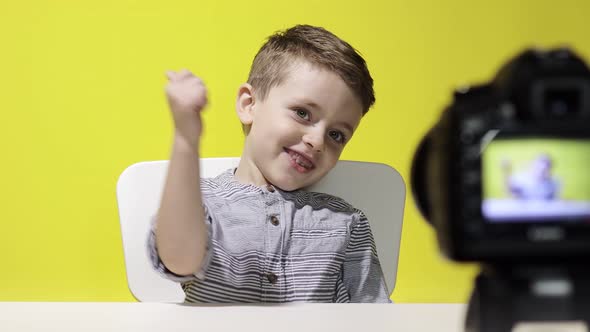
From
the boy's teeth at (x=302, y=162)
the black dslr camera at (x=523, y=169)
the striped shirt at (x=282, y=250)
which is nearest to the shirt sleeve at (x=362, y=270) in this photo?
the striped shirt at (x=282, y=250)

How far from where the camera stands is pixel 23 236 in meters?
1.64

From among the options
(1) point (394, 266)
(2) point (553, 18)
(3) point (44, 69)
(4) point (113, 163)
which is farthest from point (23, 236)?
(2) point (553, 18)

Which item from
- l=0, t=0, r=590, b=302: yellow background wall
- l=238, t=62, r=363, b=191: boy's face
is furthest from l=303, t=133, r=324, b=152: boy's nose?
l=0, t=0, r=590, b=302: yellow background wall

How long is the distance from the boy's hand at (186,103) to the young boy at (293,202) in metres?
0.26

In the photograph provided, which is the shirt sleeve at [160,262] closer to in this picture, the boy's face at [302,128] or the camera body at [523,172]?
the boy's face at [302,128]

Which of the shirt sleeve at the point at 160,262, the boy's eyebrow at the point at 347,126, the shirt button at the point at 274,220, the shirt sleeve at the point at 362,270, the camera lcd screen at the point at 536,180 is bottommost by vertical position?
the shirt sleeve at the point at 362,270

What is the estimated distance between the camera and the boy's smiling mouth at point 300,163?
0.96 metres

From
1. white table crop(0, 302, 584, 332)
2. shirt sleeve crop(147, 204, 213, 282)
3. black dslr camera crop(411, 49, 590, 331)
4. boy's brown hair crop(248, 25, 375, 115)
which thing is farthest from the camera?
boy's brown hair crop(248, 25, 375, 115)

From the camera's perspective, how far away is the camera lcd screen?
15.9 inches

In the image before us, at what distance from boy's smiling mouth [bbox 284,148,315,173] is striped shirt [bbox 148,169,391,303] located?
1.8 inches

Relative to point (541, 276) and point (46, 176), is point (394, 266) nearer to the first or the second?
point (541, 276)

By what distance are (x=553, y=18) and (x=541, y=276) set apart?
142cm

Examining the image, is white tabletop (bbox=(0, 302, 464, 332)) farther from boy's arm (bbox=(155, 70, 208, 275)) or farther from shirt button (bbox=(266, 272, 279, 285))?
shirt button (bbox=(266, 272, 279, 285))

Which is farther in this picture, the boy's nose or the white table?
the boy's nose
